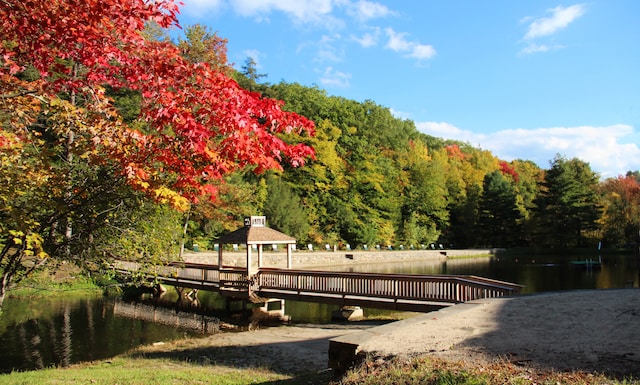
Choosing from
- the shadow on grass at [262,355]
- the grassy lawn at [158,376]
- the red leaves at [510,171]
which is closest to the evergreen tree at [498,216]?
the red leaves at [510,171]

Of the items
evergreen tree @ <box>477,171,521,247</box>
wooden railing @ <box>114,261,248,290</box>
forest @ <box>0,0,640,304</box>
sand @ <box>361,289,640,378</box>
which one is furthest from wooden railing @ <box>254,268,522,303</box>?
evergreen tree @ <box>477,171,521,247</box>

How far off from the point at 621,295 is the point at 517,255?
50260mm

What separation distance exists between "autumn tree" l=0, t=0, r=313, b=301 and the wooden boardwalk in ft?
15.3

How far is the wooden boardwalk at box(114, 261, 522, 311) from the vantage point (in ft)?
45.2

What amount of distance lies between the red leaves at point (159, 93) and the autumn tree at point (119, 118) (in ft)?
0.04

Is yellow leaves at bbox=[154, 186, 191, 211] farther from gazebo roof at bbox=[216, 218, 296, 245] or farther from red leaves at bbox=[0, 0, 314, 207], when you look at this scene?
gazebo roof at bbox=[216, 218, 296, 245]

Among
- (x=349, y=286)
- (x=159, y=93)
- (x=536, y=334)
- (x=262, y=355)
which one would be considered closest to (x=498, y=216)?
(x=349, y=286)

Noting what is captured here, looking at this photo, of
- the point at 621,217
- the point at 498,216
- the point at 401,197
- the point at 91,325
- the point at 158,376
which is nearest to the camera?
the point at 158,376

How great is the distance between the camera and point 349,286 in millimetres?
16375

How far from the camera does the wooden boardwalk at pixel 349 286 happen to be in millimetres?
13781

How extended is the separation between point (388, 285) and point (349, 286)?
1592 millimetres

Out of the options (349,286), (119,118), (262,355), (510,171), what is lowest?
(262,355)

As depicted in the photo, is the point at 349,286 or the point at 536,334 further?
the point at 349,286

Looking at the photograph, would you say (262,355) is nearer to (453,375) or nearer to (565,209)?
(453,375)
